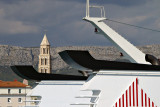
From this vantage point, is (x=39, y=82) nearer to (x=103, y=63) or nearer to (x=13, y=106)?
(x=103, y=63)

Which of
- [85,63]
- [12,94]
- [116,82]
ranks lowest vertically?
[116,82]

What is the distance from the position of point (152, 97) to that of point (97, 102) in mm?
3182

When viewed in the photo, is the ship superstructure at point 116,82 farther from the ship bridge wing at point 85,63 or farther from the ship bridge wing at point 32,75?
the ship bridge wing at point 32,75

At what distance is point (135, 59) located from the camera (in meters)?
36.1

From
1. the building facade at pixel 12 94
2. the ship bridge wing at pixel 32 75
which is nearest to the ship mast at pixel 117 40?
the ship bridge wing at pixel 32 75

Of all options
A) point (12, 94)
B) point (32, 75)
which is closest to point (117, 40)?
point (32, 75)

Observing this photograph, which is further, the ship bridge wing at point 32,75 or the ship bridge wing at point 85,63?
the ship bridge wing at point 32,75

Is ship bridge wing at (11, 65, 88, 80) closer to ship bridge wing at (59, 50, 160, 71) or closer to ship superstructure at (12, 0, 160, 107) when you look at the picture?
ship superstructure at (12, 0, 160, 107)

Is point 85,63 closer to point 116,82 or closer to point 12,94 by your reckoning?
point 116,82

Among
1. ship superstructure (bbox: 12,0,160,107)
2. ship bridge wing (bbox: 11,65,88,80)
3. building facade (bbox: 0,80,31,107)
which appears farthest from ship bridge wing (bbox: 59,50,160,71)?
building facade (bbox: 0,80,31,107)

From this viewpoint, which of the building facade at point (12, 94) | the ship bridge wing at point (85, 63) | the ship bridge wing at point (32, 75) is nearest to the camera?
the ship bridge wing at point (85, 63)

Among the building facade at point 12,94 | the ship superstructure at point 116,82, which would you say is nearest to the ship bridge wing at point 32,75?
the ship superstructure at point 116,82

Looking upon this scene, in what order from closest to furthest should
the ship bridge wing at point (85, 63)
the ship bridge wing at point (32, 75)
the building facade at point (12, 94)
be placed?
the ship bridge wing at point (85, 63) → the ship bridge wing at point (32, 75) → the building facade at point (12, 94)

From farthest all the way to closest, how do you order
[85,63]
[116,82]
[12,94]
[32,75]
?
[12,94]
[32,75]
[116,82]
[85,63]
